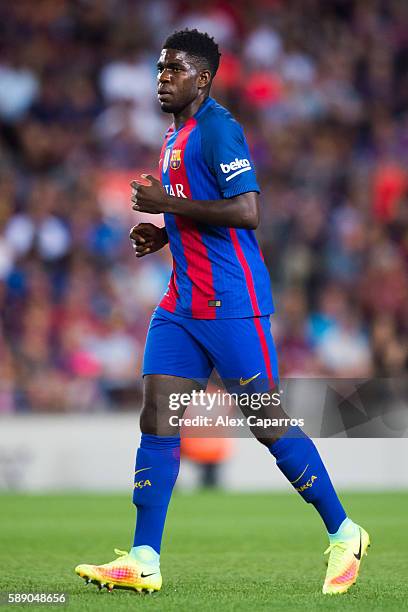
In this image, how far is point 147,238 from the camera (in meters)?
5.46

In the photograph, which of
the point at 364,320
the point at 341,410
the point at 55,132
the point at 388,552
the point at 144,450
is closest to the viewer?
the point at 144,450

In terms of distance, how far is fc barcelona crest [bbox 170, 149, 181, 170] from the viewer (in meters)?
5.25

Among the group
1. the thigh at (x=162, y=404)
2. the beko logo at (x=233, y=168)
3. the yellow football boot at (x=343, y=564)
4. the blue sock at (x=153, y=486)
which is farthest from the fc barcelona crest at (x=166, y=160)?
the yellow football boot at (x=343, y=564)

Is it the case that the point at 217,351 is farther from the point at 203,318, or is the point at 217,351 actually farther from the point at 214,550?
the point at 214,550

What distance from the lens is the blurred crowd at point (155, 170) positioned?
41.0ft

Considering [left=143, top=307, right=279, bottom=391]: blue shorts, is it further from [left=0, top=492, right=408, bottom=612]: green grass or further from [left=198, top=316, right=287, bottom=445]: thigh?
[left=0, top=492, right=408, bottom=612]: green grass

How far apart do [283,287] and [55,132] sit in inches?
129

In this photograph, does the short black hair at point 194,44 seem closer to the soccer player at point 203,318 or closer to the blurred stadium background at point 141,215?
the soccer player at point 203,318

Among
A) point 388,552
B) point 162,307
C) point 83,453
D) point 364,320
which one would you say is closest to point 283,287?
point 364,320

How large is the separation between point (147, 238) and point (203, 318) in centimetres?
51

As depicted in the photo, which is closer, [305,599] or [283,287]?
[305,599]

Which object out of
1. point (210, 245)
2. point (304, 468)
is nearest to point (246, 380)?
point (304, 468)

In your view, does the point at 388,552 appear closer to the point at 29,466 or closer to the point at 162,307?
the point at 162,307

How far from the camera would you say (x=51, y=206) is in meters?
13.3
